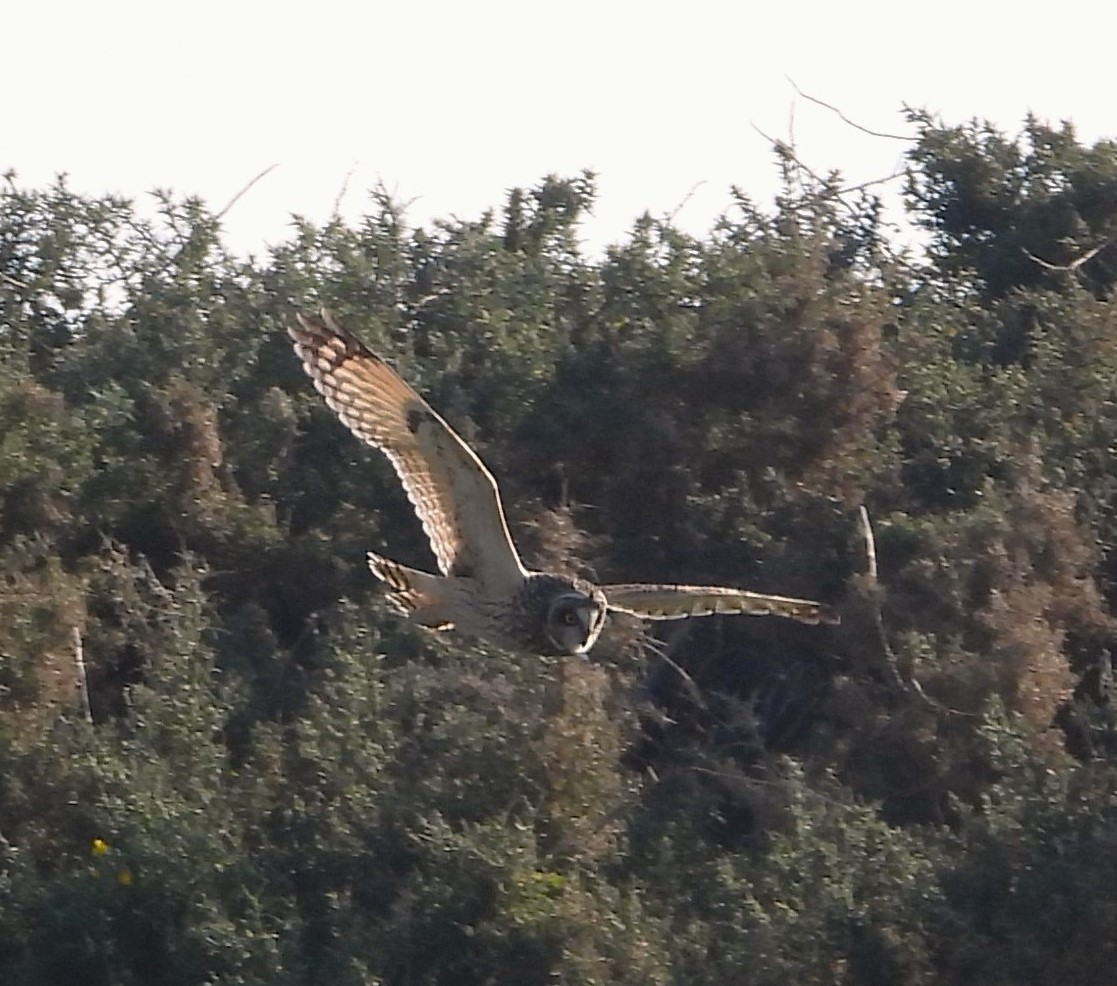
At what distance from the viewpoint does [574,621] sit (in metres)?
8.28

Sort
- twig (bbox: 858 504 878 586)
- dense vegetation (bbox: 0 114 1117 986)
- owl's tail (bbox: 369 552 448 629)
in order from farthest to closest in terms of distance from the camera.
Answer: twig (bbox: 858 504 878 586), dense vegetation (bbox: 0 114 1117 986), owl's tail (bbox: 369 552 448 629)

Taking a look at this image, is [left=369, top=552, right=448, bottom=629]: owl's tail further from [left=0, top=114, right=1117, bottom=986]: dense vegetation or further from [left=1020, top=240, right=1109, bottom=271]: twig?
[left=1020, top=240, right=1109, bottom=271]: twig

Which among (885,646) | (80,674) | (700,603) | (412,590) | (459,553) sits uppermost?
(885,646)

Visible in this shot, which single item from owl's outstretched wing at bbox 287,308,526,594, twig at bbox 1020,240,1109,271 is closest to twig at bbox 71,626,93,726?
owl's outstretched wing at bbox 287,308,526,594

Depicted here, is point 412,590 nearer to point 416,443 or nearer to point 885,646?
point 416,443

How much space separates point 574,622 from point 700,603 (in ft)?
1.56

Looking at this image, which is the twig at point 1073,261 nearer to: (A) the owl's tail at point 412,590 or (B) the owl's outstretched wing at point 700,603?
(B) the owl's outstretched wing at point 700,603

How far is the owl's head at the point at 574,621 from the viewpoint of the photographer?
8.27 meters

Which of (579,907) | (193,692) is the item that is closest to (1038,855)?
(579,907)

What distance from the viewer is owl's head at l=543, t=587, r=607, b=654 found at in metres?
8.27

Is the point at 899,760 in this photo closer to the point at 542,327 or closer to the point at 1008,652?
the point at 1008,652

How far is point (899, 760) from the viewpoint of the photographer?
34.9 ft

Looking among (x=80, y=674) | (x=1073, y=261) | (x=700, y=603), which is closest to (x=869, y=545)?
(x=700, y=603)

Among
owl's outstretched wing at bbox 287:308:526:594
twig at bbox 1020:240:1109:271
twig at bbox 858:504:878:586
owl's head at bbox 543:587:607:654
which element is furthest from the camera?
twig at bbox 1020:240:1109:271
